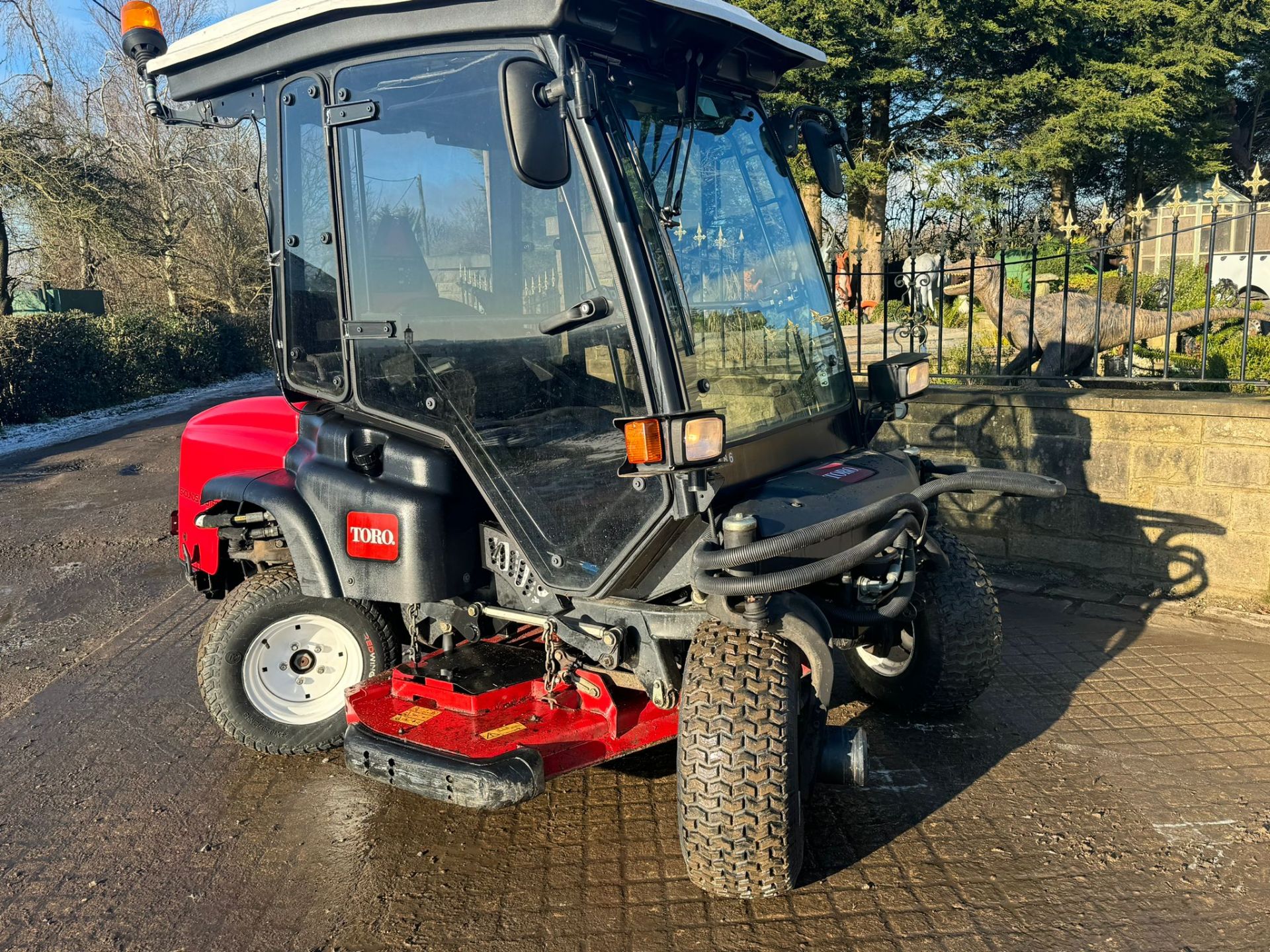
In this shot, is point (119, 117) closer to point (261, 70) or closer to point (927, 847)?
point (261, 70)

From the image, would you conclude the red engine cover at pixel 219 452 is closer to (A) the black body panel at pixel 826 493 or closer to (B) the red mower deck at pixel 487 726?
(B) the red mower deck at pixel 487 726

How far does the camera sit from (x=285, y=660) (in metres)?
4.11

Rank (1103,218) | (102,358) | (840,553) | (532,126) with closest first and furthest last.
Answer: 1. (532,126)
2. (840,553)
3. (102,358)
4. (1103,218)

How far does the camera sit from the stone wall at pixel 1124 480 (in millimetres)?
5488

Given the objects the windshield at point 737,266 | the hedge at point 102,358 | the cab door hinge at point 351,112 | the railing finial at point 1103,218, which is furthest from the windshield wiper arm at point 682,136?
the railing finial at point 1103,218

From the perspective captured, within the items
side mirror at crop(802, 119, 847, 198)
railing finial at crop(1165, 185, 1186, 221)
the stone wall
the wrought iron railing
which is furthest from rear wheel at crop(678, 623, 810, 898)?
railing finial at crop(1165, 185, 1186, 221)

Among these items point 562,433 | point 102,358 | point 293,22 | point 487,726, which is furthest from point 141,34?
point 102,358

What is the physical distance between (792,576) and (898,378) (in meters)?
1.53

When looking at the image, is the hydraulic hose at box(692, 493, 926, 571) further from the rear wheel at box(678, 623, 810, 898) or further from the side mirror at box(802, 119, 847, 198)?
the side mirror at box(802, 119, 847, 198)

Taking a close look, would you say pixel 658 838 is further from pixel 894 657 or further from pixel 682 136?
pixel 682 136

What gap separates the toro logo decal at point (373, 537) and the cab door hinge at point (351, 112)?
1.34 metres

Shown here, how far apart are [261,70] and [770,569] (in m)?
2.52

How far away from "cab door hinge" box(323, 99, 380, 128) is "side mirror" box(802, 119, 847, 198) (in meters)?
1.59

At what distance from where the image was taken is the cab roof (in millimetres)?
2963
